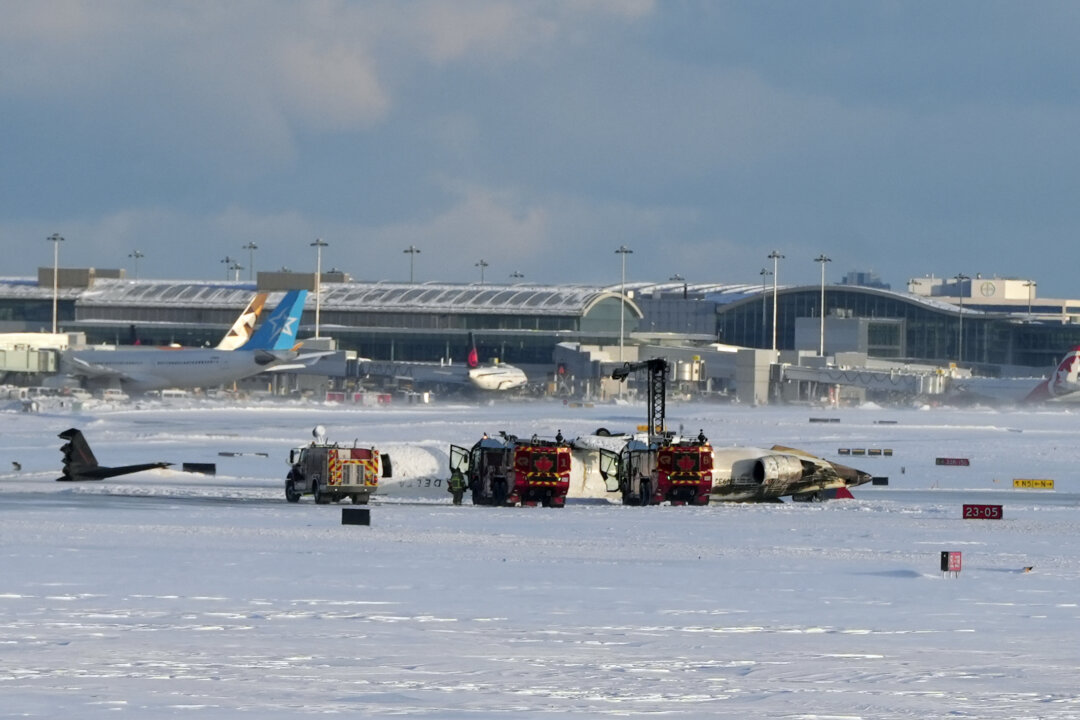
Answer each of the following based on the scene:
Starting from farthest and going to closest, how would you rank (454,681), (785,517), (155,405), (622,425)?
(155,405), (622,425), (785,517), (454,681)

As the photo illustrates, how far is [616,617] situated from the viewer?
24750mm

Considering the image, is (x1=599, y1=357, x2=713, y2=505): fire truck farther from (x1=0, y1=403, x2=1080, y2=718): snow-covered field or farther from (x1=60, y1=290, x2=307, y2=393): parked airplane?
(x1=60, y1=290, x2=307, y2=393): parked airplane

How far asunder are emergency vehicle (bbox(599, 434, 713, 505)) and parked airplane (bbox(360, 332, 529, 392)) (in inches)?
4139

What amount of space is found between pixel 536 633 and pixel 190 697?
658 centimetres

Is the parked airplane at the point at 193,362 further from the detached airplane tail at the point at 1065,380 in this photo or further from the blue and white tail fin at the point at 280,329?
the detached airplane tail at the point at 1065,380

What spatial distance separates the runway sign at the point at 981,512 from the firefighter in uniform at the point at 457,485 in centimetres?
1545

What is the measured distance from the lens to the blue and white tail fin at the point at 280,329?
448ft

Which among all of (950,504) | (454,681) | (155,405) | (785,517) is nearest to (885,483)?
(950,504)

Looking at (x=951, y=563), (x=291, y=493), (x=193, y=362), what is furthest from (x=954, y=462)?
(x=193, y=362)

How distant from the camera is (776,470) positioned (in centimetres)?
5147

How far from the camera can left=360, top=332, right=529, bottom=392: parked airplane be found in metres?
156

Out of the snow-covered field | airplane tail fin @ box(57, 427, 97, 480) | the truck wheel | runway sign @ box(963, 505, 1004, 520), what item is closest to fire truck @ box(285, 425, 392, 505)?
the truck wheel

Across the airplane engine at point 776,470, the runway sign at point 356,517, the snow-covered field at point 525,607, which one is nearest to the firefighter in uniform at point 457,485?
the snow-covered field at point 525,607

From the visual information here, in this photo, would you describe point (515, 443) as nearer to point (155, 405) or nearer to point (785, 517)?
point (785, 517)
